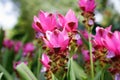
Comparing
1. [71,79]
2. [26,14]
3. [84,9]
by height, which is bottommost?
[71,79]

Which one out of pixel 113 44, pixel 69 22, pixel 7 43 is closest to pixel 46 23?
pixel 69 22

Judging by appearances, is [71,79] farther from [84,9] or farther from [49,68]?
[84,9]

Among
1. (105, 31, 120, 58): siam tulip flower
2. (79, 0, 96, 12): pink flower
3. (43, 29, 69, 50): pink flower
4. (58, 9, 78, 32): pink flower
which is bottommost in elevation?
(105, 31, 120, 58): siam tulip flower

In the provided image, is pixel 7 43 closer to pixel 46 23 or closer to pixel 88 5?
pixel 88 5

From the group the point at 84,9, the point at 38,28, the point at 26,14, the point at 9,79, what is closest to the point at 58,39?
the point at 38,28

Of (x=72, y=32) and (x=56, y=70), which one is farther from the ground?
(x=72, y=32)

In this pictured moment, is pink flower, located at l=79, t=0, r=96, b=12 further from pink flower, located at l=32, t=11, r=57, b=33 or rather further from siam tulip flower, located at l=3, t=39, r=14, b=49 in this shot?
siam tulip flower, located at l=3, t=39, r=14, b=49

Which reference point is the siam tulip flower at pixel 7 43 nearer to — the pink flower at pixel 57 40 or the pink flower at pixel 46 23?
the pink flower at pixel 46 23

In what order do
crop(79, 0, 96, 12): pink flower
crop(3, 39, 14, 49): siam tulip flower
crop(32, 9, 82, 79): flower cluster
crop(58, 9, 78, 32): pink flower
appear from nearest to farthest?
crop(32, 9, 82, 79): flower cluster, crop(58, 9, 78, 32): pink flower, crop(79, 0, 96, 12): pink flower, crop(3, 39, 14, 49): siam tulip flower

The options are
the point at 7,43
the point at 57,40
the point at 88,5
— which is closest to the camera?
the point at 57,40

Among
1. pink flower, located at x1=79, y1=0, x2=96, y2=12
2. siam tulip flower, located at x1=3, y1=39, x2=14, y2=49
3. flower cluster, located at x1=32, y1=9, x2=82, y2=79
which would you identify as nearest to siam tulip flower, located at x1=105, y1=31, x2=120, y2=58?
flower cluster, located at x1=32, y1=9, x2=82, y2=79

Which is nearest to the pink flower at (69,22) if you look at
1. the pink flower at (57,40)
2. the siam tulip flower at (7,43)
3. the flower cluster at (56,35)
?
the flower cluster at (56,35)
